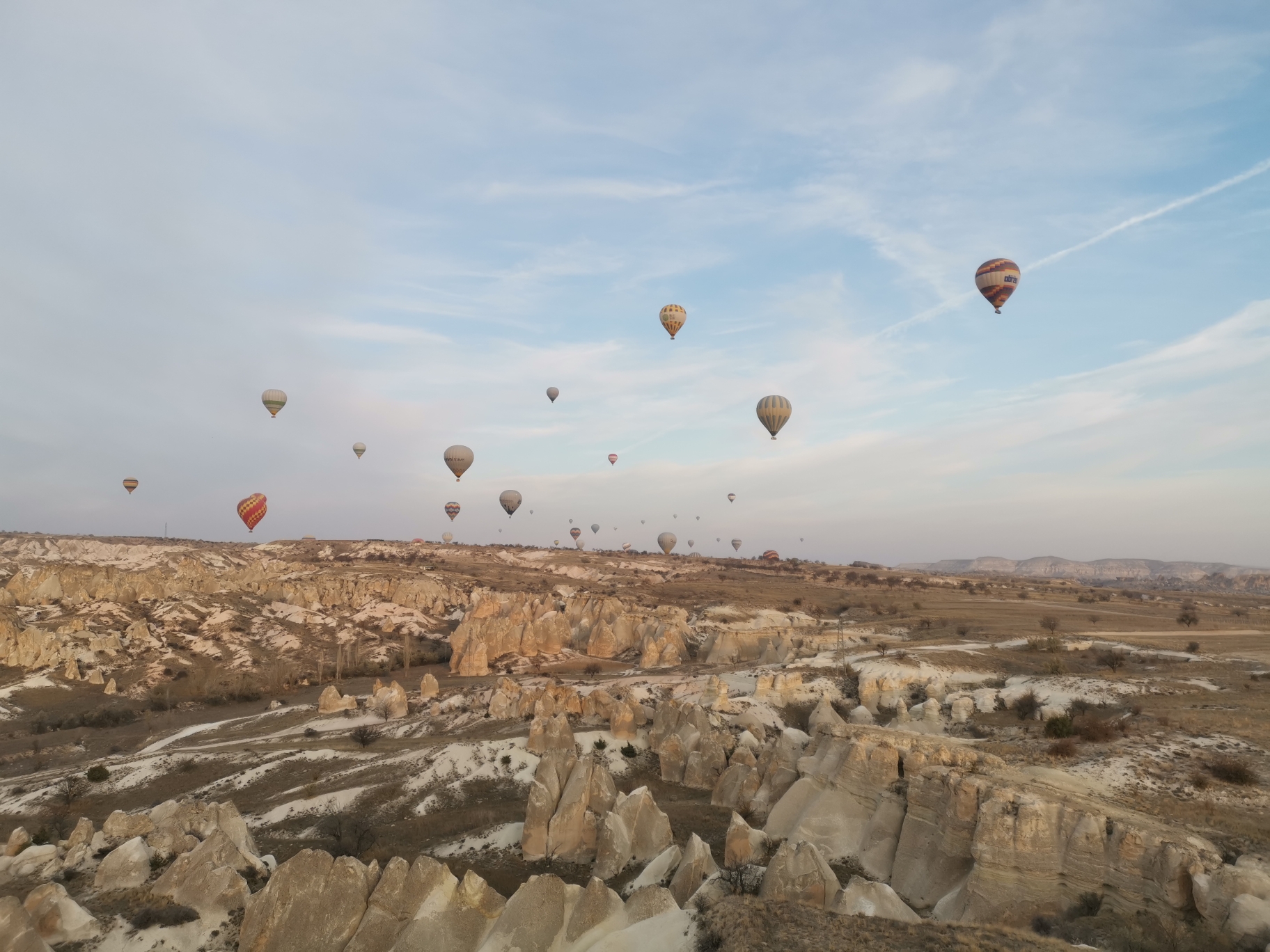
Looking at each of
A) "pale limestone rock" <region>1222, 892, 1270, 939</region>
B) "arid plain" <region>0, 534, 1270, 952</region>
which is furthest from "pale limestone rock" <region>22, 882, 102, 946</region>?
"pale limestone rock" <region>1222, 892, 1270, 939</region>

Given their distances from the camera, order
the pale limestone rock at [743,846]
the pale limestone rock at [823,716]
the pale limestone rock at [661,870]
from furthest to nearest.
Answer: the pale limestone rock at [823,716] < the pale limestone rock at [743,846] < the pale limestone rock at [661,870]

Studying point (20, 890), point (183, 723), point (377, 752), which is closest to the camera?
point (20, 890)

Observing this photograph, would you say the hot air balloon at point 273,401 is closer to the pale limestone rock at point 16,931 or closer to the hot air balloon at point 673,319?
the hot air balloon at point 673,319

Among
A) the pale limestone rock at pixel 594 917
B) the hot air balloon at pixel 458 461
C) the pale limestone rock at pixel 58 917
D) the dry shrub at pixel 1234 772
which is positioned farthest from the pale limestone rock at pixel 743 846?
the hot air balloon at pixel 458 461

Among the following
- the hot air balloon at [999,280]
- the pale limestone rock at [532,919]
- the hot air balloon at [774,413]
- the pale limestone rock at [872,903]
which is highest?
the hot air balloon at [999,280]

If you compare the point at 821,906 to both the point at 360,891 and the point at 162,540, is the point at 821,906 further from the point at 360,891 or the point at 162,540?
the point at 162,540

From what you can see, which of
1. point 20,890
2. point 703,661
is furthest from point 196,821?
point 703,661

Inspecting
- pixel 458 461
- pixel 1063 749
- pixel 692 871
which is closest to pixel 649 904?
pixel 692 871
